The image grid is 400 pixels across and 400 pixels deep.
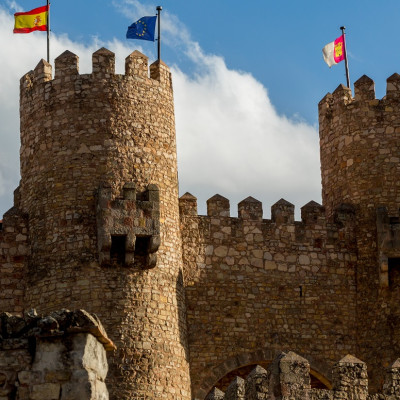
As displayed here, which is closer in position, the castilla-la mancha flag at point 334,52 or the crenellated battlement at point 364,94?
the crenellated battlement at point 364,94

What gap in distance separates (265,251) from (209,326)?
2031mm

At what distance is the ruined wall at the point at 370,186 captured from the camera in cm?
2470

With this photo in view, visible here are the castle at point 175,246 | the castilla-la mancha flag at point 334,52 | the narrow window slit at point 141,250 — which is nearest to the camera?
the castle at point 175,246

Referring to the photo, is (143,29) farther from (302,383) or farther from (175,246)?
(302,383)

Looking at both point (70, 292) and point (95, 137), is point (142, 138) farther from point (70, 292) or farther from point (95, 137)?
point (70, 292)

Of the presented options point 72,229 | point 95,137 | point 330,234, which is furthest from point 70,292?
point 330,234

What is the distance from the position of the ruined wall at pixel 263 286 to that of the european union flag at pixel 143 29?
3.41 m

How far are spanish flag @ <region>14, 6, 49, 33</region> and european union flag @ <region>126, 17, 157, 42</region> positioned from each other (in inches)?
68.8

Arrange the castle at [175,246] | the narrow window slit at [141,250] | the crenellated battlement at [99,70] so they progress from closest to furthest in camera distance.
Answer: the castle at [175,246] < the narrow window slit at [141,250] < the crenellated battlement at [99,70]

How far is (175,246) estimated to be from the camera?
77.4 ft

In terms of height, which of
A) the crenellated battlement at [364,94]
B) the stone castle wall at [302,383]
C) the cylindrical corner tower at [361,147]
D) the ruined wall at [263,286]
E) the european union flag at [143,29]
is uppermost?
the european union flag at [143,29]

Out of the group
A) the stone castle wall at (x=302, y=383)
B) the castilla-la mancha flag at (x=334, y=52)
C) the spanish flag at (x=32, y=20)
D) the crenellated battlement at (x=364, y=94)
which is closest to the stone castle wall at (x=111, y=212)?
the spanish flag at (x=32, y=20)

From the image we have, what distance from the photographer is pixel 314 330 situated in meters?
24.7

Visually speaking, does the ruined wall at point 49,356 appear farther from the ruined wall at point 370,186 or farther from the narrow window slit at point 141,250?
the ruined wall at point 370,186
